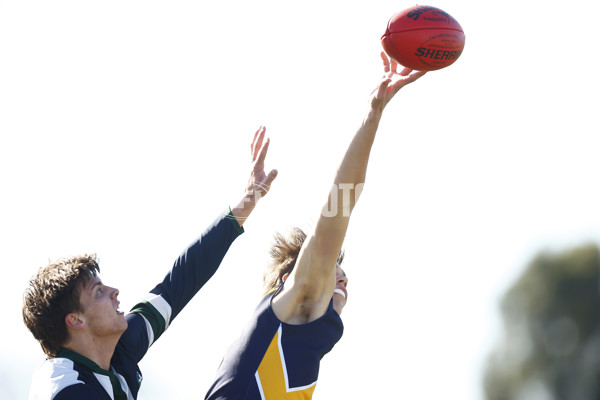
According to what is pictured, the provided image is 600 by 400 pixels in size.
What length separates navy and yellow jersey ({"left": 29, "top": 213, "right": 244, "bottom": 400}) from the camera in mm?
5359

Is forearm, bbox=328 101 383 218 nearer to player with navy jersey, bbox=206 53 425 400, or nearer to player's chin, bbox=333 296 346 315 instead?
player with navy jersey, bbox=206 53 425 400

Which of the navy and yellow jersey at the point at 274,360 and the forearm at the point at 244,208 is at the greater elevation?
the forearm at the point at 244,208

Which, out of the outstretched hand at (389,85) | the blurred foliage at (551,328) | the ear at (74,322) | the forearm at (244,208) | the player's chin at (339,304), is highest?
the outstretched hand at (389,85)

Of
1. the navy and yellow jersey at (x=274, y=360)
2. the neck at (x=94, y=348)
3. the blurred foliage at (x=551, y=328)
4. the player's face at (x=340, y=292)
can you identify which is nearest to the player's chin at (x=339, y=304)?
the player's face at (x=340, y=292)

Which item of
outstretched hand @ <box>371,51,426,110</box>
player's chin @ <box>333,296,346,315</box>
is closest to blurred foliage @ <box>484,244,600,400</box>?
player's chin @ <box>333,296,346,315</box>

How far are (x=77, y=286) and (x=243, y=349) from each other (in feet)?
4.54

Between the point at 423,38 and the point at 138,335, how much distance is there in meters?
2.89

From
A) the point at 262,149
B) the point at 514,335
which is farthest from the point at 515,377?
the point at 262,149

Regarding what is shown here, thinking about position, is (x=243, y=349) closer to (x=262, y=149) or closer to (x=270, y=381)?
(x=270, y=381)

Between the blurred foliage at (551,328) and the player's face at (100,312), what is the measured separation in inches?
1150

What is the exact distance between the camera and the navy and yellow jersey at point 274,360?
511 cm

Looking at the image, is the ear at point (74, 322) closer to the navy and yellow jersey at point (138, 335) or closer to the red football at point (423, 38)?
the navy and yellow jersey at point (138, 335)

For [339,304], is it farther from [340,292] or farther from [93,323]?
[93,323]

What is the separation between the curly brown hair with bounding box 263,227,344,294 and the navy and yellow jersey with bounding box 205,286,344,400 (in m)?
0.90
